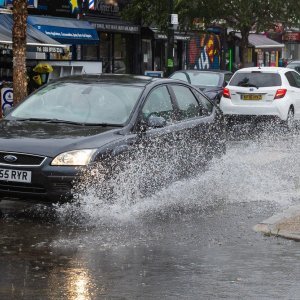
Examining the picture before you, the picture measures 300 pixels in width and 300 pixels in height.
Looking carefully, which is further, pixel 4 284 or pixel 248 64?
pixel 248 64

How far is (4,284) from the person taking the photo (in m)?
5.59

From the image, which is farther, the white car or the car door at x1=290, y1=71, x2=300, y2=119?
the car door at x1=290, y1=71, x2=300, y2=119

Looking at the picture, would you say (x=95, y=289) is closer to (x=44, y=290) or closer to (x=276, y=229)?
(x=44, y=290)

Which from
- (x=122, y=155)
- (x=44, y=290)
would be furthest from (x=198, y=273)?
(x=122, y=155)

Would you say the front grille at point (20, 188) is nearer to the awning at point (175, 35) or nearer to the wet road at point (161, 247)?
the wet road at point (161, 247)

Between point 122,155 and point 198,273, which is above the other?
point 122,155

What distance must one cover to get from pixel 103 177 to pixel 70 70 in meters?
13.4

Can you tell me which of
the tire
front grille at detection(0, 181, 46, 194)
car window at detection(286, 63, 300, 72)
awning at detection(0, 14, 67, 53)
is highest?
awning at detection(0, 14, 67, 53)

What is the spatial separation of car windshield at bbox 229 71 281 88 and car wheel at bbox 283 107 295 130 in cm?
80

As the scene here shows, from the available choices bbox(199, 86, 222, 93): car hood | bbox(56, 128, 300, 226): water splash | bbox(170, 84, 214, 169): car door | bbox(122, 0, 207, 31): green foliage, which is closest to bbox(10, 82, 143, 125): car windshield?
bbox(56, 128, 300, 226): water splash

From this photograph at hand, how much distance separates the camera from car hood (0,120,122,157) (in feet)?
25.1

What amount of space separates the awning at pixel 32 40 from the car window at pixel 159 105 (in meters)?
9.72

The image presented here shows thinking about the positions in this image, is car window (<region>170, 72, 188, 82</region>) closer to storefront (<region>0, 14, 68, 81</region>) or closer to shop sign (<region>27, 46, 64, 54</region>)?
storefront (<region>0, 14, 68, 81</region>)

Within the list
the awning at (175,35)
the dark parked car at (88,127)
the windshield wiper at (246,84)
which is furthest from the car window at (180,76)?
the awning at (175,35)
